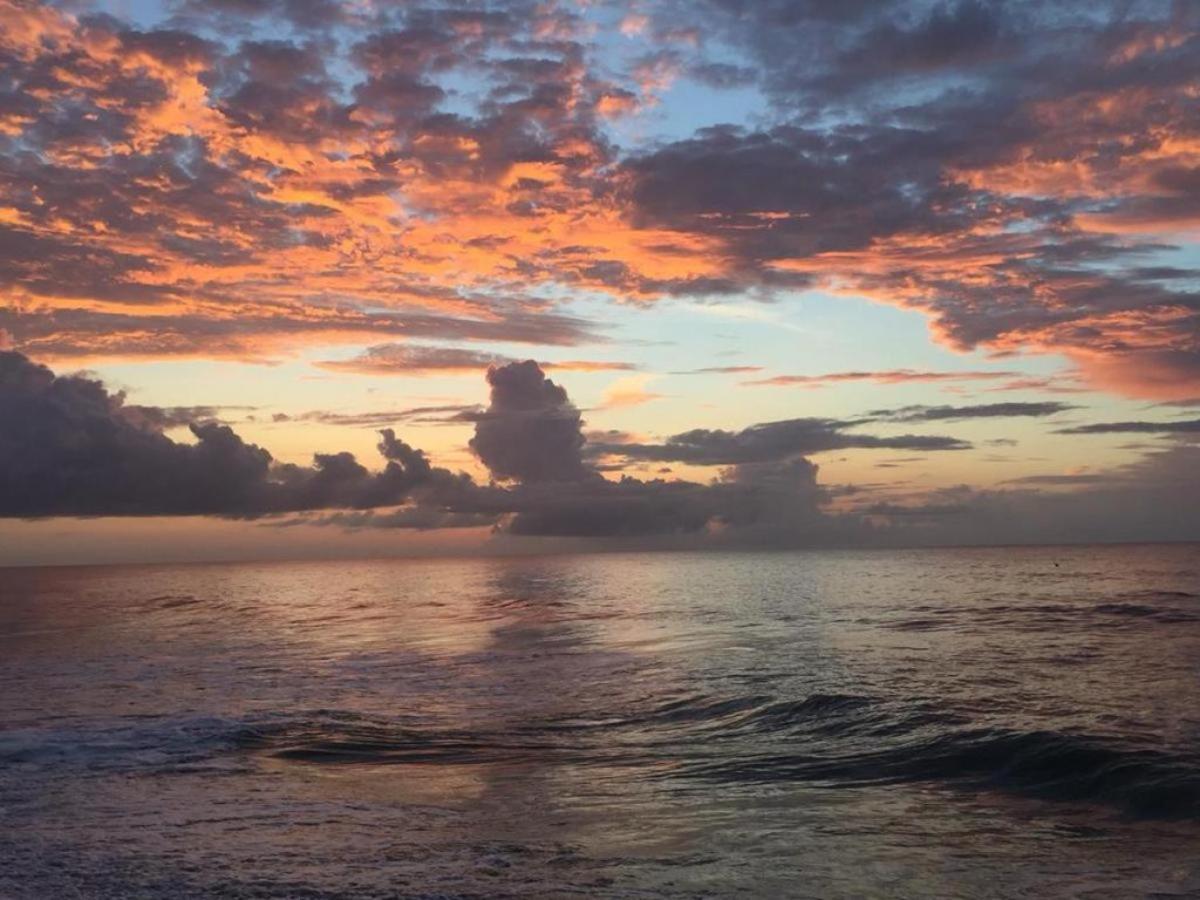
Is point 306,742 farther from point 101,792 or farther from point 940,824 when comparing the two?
point 940,824

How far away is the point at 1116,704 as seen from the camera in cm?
2391

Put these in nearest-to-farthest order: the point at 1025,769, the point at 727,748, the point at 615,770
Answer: the point at 1025,769 < the point at 615,770 < the point at 727,748

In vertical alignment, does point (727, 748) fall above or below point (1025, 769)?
below

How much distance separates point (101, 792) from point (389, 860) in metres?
6.89

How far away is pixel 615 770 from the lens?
59.1 ft

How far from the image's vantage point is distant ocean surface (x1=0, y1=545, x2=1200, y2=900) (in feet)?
38.2

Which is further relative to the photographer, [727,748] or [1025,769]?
[727,748]

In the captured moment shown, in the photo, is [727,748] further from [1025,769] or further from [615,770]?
[1025,769]

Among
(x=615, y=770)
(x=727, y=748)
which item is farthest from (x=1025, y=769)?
(x=615, y=770)

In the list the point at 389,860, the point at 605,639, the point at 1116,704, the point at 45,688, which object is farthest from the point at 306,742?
the point at 605,639

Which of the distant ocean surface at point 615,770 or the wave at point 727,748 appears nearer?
the distant ocean surface at point 615,770

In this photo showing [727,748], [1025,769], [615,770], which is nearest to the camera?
[1025,769]

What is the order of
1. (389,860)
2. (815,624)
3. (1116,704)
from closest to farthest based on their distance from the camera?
(389,860), (1116,704), (815,624)

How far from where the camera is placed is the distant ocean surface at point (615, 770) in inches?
A: 458
